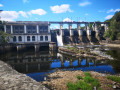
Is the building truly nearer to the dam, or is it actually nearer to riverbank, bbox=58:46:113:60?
the dam

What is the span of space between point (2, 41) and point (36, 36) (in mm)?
15830

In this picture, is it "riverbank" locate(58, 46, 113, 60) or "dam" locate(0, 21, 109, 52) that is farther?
"dam" locate(0, 21, 109, 52)

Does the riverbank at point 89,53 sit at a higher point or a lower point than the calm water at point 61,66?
higher

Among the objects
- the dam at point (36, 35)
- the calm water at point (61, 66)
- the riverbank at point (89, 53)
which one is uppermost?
the dam at point (36, 35)

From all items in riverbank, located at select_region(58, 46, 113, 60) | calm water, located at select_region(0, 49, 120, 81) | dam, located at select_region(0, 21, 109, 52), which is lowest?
calm water, located at select_region(0, 49, 120, 81)

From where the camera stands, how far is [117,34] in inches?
2146

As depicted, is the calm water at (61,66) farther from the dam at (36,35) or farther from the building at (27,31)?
the building at (27,31)

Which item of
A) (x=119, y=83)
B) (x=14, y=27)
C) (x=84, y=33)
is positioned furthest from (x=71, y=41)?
(x=119, y=83)

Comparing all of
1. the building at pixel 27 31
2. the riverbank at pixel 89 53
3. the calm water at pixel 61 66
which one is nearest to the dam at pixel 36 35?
the building at pixel 27 31

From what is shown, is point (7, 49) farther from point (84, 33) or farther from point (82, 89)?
point (84, 33)

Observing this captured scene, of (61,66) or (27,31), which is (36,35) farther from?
(61,66)

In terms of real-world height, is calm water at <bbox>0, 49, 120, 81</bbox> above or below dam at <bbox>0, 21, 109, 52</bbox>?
below

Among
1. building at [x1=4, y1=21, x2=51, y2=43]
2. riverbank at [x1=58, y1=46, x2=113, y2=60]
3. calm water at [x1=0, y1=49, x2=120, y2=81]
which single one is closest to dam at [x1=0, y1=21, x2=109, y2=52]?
building at [x1=4, y1=21, x2=51, y2=43]

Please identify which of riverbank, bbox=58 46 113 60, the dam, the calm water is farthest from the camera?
the dam
